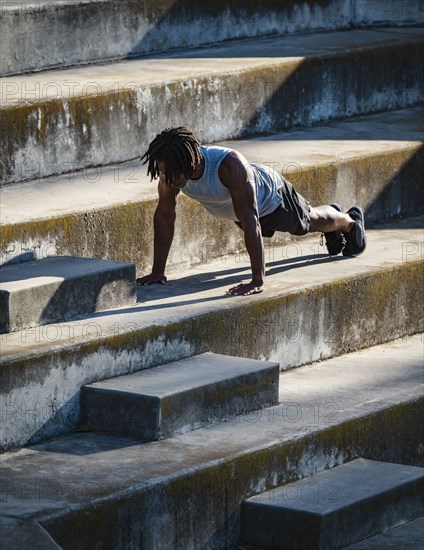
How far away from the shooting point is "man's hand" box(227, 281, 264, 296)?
19.8 ft

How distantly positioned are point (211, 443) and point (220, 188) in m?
1.34

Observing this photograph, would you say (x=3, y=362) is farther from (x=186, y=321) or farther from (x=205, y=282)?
(x=205, y=282)

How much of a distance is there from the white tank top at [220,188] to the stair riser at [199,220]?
30 centimetres

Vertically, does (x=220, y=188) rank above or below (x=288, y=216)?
above

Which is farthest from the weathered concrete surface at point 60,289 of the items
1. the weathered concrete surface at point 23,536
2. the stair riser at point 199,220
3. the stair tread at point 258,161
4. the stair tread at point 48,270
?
the weathered concrete surface at point 23,536

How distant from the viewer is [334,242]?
6848mm

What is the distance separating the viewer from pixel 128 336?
212 inches

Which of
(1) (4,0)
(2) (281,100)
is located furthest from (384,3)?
(1) (4,0)

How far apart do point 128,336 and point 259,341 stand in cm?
81

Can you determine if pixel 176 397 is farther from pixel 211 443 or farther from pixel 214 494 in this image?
pixel 214 494

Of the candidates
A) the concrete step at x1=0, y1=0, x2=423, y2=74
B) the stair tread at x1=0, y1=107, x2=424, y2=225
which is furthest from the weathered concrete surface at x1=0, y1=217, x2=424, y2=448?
the concrete step at x1=0, y1=0, x2=423, y2=74

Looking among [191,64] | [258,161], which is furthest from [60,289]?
[191,64]

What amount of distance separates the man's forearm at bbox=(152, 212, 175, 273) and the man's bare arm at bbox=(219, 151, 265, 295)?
0.30 metres

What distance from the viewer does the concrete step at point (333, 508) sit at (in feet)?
16.4
